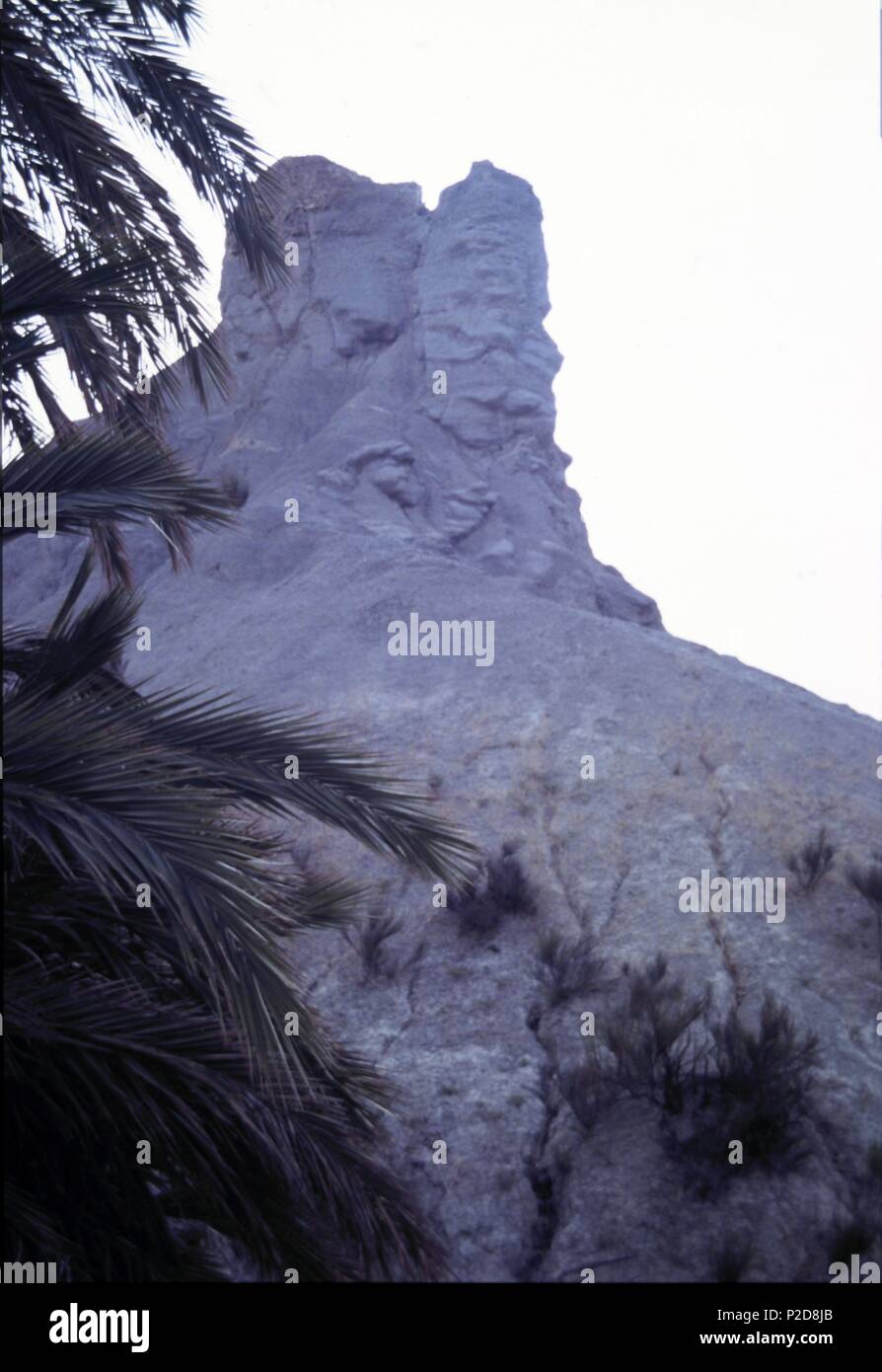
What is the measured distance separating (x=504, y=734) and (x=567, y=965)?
4401 millimetres

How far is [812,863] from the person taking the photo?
10.6 m

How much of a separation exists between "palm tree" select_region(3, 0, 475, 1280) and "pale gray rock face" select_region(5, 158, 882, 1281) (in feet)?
4.54

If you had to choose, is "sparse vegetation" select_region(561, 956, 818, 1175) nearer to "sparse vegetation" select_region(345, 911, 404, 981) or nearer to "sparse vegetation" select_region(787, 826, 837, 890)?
"sparse vegetation" select_region(345, 911, 404, 981)

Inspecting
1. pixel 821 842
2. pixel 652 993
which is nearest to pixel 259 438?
pixel 821 842

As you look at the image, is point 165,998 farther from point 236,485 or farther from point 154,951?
point 236,485

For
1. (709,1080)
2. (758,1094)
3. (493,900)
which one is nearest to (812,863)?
(493,900)

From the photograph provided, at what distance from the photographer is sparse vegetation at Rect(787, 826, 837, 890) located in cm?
1049

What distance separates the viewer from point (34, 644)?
597 cm

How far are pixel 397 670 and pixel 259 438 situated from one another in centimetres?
988

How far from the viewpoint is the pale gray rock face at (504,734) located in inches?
288

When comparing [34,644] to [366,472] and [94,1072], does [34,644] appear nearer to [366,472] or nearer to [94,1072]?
[94,1072]

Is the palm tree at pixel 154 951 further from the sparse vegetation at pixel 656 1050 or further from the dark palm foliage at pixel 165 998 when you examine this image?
the sparse vegetation at pixel 656 1050

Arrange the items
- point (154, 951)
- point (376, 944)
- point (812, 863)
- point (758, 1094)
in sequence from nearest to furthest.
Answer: point (154, 951) < point (758, 1094) < point (376, 944) < point (812, 863)

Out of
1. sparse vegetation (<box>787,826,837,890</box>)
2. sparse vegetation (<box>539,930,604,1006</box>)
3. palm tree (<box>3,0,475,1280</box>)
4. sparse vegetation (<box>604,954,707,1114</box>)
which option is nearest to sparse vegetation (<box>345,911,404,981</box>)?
sparse vegetation (<box>539,930,604,1006</box>)
